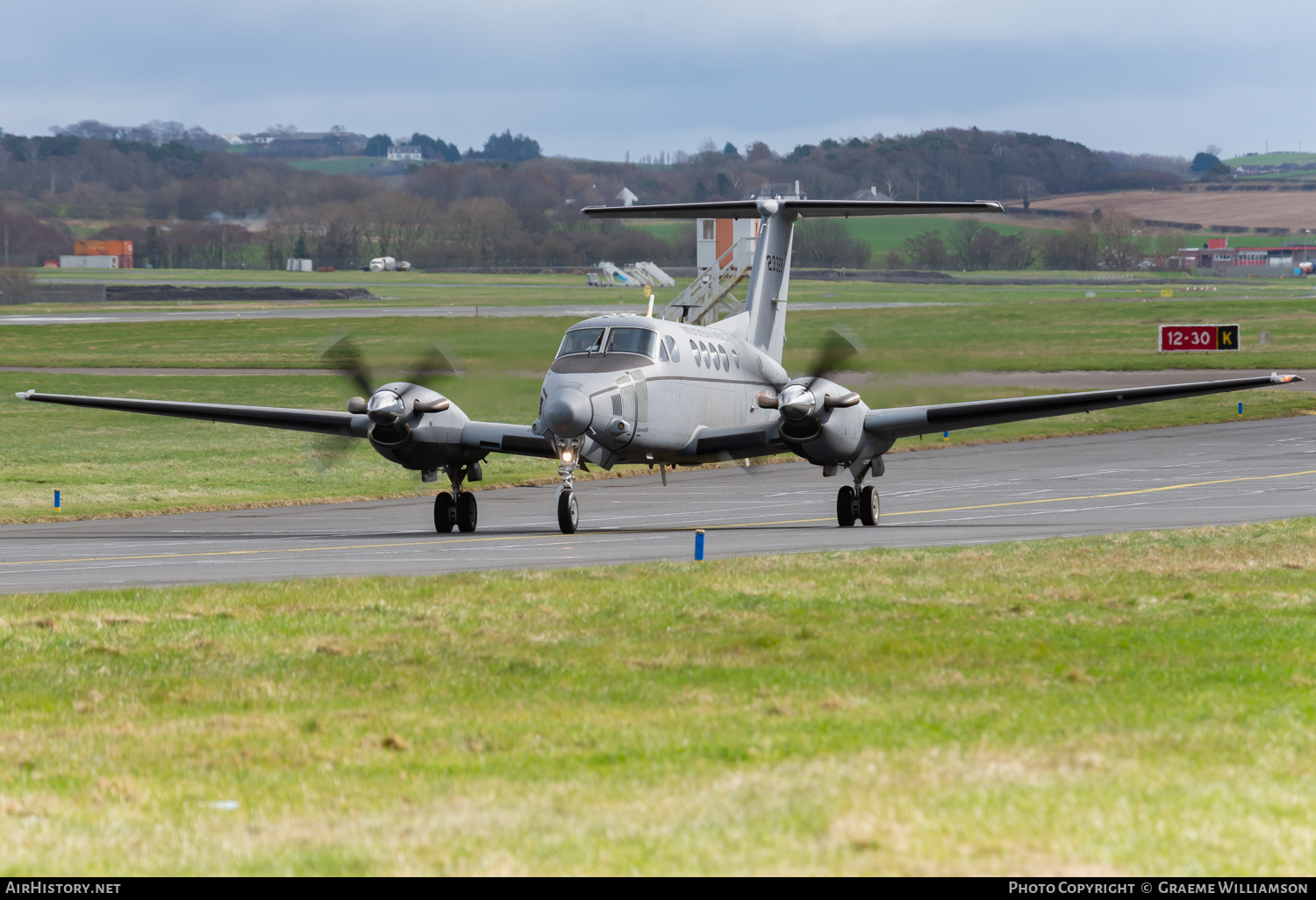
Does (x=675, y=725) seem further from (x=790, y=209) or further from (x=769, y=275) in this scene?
(x=790, y=209)

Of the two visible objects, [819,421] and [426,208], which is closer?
[819,421]

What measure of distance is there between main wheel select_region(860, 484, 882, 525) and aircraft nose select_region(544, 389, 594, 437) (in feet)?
20.4

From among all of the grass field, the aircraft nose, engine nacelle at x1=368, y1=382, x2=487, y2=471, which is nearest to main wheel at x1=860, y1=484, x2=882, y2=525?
the grass field

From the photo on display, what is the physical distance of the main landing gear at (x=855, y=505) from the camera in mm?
29016

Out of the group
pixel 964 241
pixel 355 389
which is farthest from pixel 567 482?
pixel 964 241

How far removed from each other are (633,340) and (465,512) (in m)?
4.85

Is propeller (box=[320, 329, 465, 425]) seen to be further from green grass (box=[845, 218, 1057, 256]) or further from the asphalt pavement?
green grass (box=[845, 218, 1057, 256])

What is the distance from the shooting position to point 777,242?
114 ft

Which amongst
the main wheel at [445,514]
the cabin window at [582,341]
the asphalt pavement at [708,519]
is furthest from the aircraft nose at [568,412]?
the main wheel at [445,514]

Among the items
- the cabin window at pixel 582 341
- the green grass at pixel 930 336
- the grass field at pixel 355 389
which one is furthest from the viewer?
the green grass at pixel 930 336

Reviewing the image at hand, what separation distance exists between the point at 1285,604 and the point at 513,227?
134840mm

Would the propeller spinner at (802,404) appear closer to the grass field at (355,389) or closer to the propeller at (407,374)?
the grass field at (355,389)

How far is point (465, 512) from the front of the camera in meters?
29.1
